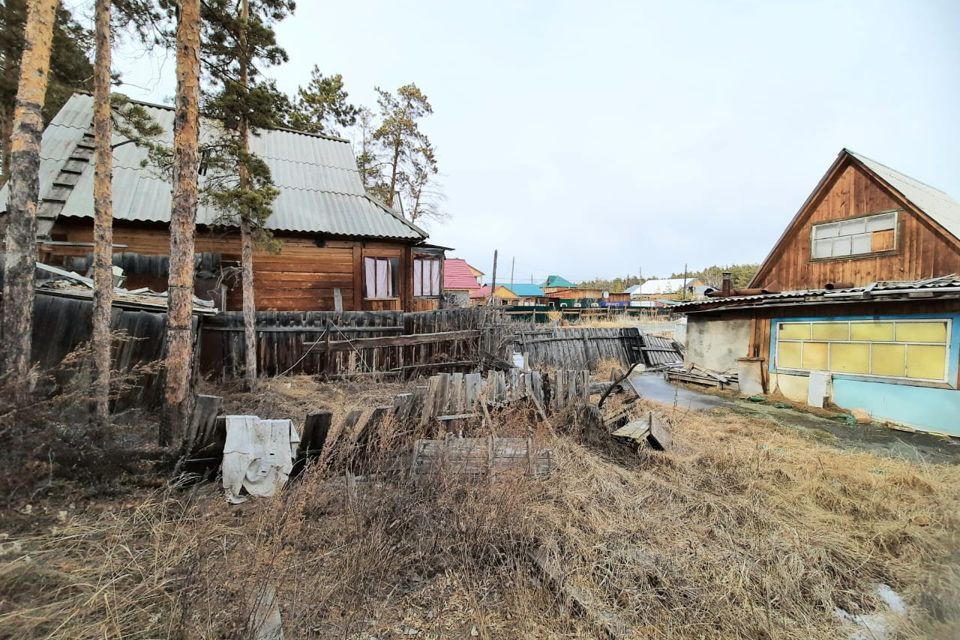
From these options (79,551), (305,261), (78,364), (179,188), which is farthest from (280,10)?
(79,551)

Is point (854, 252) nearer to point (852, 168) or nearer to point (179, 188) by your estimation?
point (852, 168)

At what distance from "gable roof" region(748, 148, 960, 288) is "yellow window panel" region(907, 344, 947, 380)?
10.7 ft

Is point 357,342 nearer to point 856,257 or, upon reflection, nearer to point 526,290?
point 856,257

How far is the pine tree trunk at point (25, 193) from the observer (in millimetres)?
4039

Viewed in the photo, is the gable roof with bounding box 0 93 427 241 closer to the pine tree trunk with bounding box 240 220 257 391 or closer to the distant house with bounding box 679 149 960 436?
the pine tree trunk with bounding box 240 220 257 391

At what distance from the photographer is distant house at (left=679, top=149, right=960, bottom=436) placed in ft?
28.3

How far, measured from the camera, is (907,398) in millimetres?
8852

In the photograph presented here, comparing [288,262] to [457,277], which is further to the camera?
[457,277]

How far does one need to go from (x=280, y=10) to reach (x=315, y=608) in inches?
435

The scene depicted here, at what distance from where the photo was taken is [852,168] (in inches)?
465

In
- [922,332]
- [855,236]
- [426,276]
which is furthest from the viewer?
[426,276]

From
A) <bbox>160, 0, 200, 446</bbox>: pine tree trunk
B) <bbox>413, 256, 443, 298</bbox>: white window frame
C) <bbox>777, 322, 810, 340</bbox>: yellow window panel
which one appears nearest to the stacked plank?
<bbox>160, 0, 200, 446</bbox>: pine tree trunk

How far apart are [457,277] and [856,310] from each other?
2757cm

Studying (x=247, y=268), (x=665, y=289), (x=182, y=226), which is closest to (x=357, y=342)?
(x=247, y=268)
